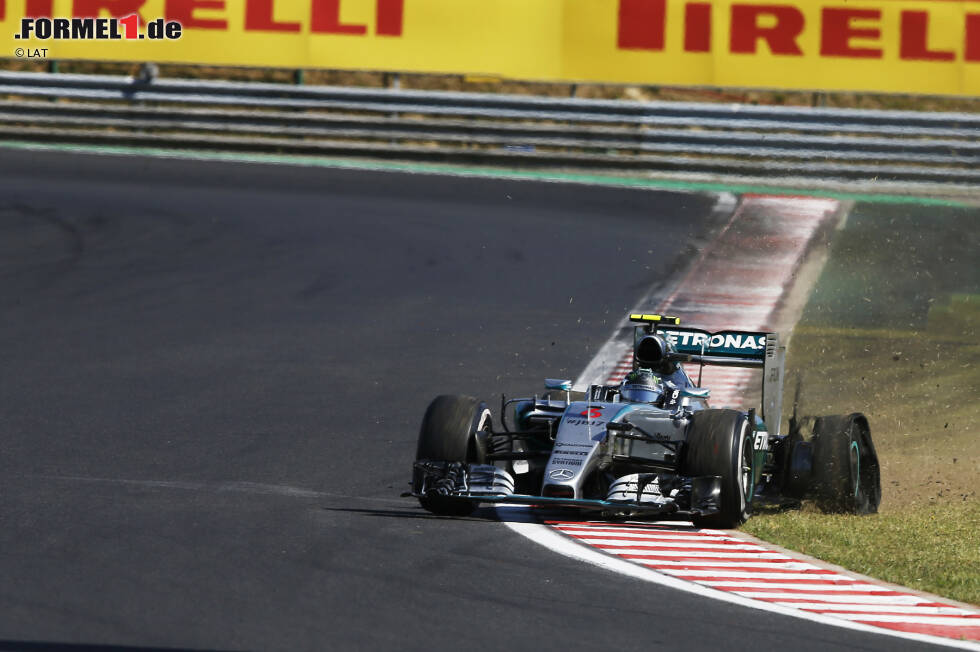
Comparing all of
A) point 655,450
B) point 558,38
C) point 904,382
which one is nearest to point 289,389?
point 655,450

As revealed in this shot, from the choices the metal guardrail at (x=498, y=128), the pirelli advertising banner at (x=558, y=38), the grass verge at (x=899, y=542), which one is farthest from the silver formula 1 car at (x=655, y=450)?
the pirelli advertising banner at (x=558, y=38)

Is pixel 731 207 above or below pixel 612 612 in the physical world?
above

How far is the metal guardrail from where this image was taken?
2483 centimetres

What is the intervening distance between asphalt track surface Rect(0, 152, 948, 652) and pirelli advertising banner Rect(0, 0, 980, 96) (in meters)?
2.24

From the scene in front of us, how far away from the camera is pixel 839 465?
11664 mm

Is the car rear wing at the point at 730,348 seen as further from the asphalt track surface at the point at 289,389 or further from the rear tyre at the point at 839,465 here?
the asphalt track surface at the point at 289,389

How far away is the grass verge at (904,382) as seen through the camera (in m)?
9.85

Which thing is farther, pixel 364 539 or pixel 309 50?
pixel 309 50

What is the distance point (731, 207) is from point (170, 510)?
15.2m

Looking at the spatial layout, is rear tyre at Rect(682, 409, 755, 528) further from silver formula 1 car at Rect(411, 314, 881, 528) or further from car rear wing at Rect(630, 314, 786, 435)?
car rear wing at Rect(630, 314, 786, 435)

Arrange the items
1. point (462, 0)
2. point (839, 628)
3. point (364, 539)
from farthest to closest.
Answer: point (462, 0) < point (364, 539) < point (839, 628)

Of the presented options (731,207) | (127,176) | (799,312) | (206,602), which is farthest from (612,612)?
(127,176)

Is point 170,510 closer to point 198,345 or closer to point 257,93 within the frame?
point 198,345

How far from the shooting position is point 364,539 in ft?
30.3
